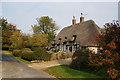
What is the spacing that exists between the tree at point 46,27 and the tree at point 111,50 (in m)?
50.7

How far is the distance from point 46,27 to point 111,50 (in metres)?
53.2

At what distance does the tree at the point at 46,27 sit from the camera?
58031 mm

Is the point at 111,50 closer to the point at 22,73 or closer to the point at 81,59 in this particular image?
the point at 81,59

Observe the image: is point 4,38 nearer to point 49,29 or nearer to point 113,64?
point 49,29

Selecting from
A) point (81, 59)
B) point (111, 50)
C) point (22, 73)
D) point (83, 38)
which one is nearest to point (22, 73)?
point (22, 73)

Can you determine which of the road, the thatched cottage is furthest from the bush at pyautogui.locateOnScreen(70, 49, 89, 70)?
the thatched cottage

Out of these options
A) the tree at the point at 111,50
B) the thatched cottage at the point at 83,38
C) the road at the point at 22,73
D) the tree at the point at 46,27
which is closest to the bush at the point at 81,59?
the road at the point at 22,73

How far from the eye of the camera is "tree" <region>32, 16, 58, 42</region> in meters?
58.0

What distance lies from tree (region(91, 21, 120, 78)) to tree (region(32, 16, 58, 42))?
5071 cm

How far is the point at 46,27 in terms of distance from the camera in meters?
58.8

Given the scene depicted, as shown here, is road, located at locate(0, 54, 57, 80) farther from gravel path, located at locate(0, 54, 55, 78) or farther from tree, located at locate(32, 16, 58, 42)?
tree, located at locate(32, 16, 58, 42)

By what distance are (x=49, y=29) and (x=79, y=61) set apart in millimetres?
47055

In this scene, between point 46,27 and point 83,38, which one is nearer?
point 83,38

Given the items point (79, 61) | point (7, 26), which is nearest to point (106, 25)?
point (79, 61)
